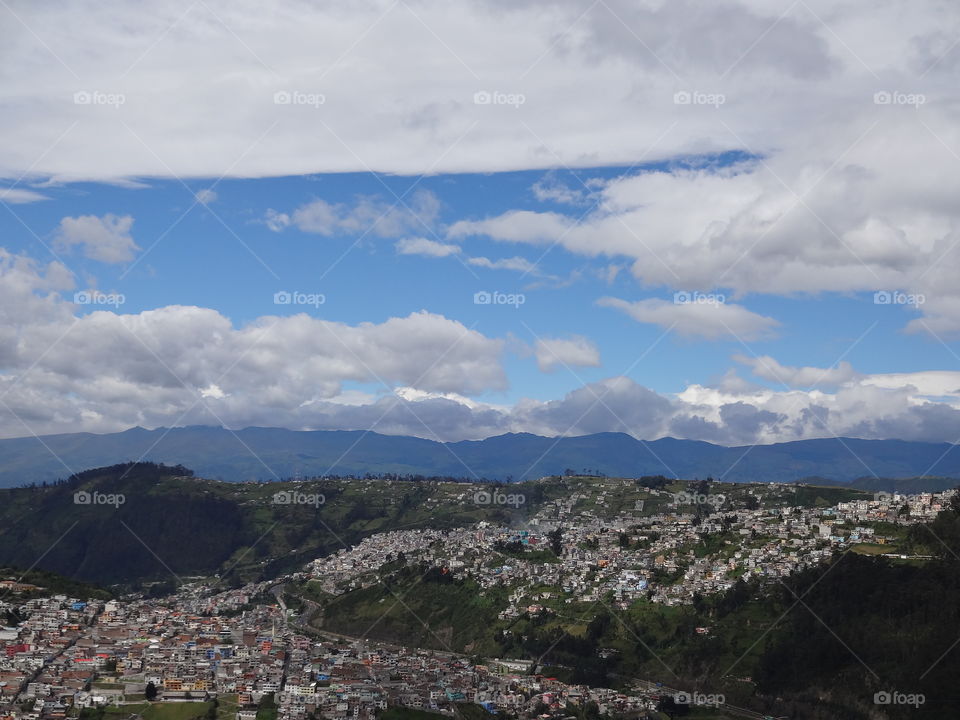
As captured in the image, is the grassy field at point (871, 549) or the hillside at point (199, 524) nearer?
the grassy field at point (871, 549)

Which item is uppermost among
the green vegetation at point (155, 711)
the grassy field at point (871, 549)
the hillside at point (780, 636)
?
the grassy field at point (871, 549)

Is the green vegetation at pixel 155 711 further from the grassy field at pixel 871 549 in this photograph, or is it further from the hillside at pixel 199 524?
the hillside at pixel 199 524

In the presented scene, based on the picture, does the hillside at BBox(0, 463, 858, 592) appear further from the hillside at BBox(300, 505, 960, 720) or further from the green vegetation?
the green vegetation

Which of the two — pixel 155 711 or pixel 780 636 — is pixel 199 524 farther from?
pixel 780 636

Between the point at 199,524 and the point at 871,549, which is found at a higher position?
the point at 871,549

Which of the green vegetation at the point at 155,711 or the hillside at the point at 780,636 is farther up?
the hillside at the point at 780,636

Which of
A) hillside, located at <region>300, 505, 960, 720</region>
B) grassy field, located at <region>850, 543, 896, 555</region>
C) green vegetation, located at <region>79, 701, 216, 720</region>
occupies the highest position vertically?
grassy field, located at <region>850, 543, 896, 555</region>

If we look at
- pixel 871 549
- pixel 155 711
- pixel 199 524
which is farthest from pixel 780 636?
pixel 199 524

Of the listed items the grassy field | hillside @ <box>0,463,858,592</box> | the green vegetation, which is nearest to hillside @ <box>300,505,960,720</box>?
the grassy field

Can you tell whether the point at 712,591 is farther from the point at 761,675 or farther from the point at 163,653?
the point at 163,653

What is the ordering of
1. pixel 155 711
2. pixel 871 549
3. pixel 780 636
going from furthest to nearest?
pixel 871 549 → pixel 780 636 → pixel 155 711

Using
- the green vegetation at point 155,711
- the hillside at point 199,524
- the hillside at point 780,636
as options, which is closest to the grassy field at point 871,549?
the hillside at point 780,636

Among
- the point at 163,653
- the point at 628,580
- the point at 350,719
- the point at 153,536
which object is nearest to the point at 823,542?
the point at 628,580

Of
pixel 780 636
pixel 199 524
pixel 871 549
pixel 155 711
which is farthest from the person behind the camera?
pixel 199 524
